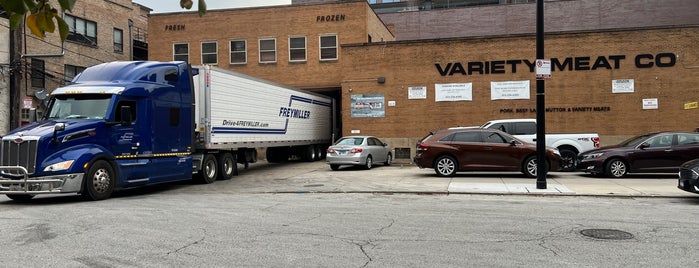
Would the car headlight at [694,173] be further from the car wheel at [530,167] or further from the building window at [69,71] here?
the building window at [69,71]

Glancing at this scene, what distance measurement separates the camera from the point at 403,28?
48.5m

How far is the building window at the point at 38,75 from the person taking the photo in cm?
2922

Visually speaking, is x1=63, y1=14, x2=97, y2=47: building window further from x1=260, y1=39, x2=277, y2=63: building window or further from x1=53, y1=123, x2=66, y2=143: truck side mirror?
x1=53, y1=123, x2=66, y2=143: truck side mirror

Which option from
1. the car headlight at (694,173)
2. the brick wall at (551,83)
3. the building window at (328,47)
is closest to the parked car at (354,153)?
the brick wall at (551,83)

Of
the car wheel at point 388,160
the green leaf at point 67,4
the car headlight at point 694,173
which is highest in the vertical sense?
the green leaf at point 67,4

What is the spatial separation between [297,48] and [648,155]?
64.1 feet

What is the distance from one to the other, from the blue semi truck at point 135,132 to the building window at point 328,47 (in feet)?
35.0

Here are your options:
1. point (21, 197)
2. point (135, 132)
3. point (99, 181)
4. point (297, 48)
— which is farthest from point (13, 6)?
point (297, 48)

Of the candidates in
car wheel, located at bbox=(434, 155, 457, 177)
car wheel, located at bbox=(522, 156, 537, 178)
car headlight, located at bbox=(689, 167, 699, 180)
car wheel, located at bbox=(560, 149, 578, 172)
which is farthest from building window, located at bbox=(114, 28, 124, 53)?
car headlight, located at bbox=(689, 167, 699, 180)

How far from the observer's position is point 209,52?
30.5 m

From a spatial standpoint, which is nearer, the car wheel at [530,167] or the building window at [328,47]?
the car wheel at [530,167]

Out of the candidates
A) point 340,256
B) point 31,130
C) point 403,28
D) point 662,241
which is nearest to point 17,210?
point 31,130

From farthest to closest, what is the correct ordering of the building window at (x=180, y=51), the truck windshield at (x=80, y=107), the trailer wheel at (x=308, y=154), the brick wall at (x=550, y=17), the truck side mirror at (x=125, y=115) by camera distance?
1. the brick wall at (x=550, y=17)
2. the building window at (x=180, y=51)
3. the trailer wheel at (x=308, y=154)
4. the truck side mirror at (x=125, y=115)
5. the truck windshield at (x=80, y=107)

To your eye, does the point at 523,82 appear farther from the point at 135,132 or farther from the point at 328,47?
the point at 135,132
